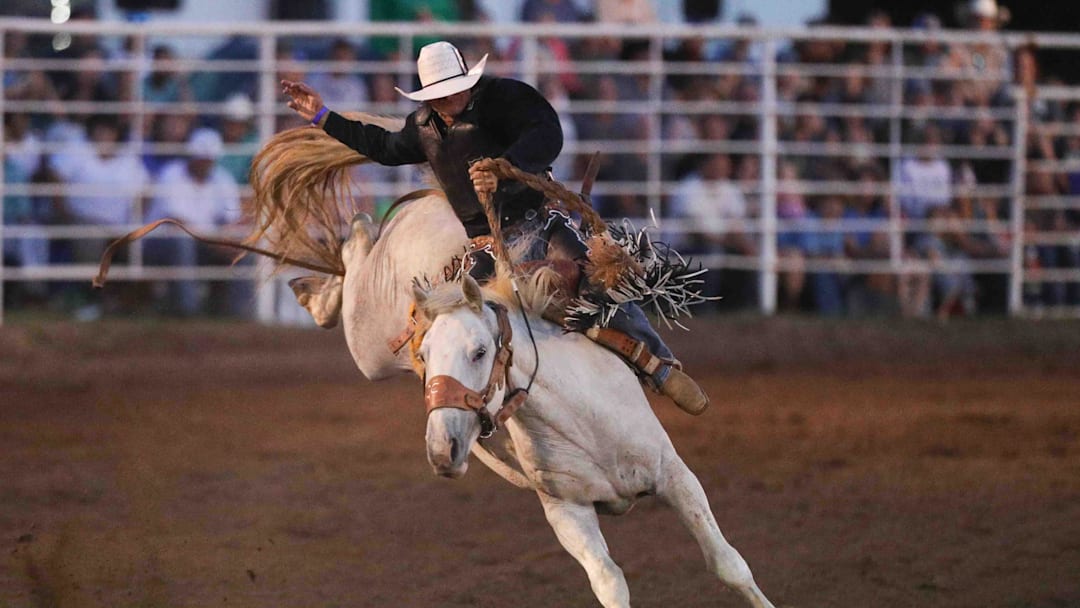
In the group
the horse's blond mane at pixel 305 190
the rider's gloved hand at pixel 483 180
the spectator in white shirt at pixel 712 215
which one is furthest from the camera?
the spectator in white shirt at pixel 712 215

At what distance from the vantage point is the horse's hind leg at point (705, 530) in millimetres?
3854

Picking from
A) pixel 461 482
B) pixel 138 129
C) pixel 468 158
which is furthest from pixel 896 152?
pixel 468 158

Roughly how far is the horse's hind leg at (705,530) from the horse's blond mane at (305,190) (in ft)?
6.08

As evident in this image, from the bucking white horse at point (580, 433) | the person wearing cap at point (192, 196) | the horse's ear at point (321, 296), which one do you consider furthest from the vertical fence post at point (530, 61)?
the bucking white horse at point (580, 433)

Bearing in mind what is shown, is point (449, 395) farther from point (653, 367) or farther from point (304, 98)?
point (304, 98)

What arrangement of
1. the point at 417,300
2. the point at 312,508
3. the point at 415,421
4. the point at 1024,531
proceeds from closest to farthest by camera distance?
the point at 417,300
the point at 1024,531
the point at 312,508
the point at 415,421

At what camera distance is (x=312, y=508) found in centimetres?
573

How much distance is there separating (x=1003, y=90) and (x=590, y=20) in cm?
332

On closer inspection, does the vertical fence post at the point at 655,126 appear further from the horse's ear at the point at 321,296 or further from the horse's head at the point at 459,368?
the horse's head at the point at 459,368

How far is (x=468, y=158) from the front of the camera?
4.38 m

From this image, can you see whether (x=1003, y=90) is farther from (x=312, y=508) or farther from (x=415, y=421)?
(x=312, y=508)

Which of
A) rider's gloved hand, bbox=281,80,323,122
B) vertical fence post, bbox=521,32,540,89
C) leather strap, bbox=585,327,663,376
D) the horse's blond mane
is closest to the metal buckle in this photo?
leather strap, bbox=585,327,663,376

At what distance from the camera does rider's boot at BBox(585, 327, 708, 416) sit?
4.02m

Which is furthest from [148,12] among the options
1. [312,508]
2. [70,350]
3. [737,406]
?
[312,508]
